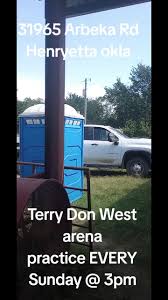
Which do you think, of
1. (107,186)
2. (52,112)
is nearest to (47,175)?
(52,112)

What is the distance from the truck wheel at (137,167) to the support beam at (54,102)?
563 centimetres

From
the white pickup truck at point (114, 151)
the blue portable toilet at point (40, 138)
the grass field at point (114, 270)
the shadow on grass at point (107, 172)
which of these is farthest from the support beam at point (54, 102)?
the white pickup truck at point (114, 151)

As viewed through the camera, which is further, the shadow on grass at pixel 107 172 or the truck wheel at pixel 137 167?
the truck wheel at pixel 137 167

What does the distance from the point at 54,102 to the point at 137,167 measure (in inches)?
236

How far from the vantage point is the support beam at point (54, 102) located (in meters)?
2.32

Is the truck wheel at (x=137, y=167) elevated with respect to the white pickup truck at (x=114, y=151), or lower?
lower

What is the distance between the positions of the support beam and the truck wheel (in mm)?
5633

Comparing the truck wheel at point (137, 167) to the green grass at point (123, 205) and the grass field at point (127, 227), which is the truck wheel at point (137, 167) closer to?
the grass field at point (127, 227)

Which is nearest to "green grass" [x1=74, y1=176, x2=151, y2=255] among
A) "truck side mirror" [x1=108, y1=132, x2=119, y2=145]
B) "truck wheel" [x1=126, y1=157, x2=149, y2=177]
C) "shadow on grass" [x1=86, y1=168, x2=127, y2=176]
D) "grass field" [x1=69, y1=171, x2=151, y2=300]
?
"grass field" [x1=69, y1=171, x2=151, y2=300]

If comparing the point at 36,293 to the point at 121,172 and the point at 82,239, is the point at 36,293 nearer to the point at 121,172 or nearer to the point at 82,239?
the point at 82,239

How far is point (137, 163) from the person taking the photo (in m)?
8.30

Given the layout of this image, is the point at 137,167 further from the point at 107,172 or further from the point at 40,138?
the point at 40,138

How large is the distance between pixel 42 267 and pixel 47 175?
3.53 ft

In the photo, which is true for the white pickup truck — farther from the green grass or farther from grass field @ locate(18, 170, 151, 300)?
grass field @ locate(18, 170, 151, 300)
